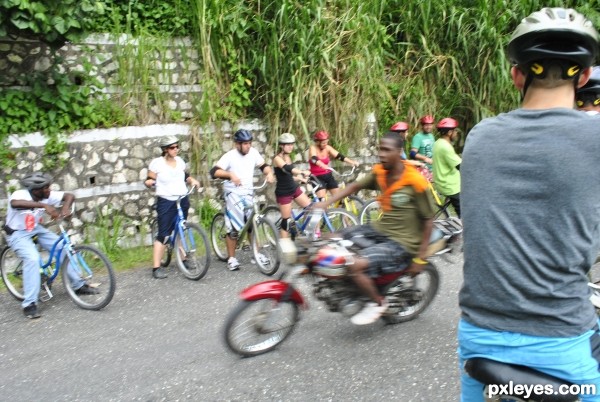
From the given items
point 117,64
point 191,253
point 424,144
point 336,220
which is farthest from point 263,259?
point 424,144

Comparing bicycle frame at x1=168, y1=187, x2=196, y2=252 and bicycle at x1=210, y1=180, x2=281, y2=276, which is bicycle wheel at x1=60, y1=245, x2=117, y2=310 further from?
bicycle at x1=210, y1=180, x2=281, y2=276

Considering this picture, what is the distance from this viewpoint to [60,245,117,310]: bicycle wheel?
6.15 metres

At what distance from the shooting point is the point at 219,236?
27.3ft

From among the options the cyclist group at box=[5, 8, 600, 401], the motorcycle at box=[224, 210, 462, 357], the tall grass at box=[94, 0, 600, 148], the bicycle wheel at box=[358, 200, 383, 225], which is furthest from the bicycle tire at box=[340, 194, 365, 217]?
the cyclist group at box=[5, 8, 600, 401]

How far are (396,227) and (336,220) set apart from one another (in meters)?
3.57

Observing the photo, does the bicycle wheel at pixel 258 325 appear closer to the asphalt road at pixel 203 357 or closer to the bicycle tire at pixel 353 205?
the asphalt road at pixel 203 357

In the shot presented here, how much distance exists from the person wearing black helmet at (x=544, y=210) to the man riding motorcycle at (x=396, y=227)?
115 inches

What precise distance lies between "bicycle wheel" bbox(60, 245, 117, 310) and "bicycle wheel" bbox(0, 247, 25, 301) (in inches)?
24.1

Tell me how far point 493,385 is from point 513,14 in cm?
1134

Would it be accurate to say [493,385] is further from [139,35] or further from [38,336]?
[139,35]

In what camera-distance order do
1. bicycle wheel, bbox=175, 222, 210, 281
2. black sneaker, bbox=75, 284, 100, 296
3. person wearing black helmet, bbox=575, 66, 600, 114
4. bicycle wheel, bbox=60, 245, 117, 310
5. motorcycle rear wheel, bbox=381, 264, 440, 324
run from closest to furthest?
person wearing black helmet, bbox=575, 66, 600, 114 < motorcycle rear wheel, bbox=381, 264, 440, 324 < bicycle wheel, bbox=60, 245, 117, 310 < black sneaker, bbox=75, 284, 100, 296 < bicycle wheel, bbox=175, 222, 210, 281

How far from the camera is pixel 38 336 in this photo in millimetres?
5562

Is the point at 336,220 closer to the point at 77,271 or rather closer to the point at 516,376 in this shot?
the point at 77,271

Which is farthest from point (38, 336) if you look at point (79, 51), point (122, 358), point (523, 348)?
point (523, 348)
